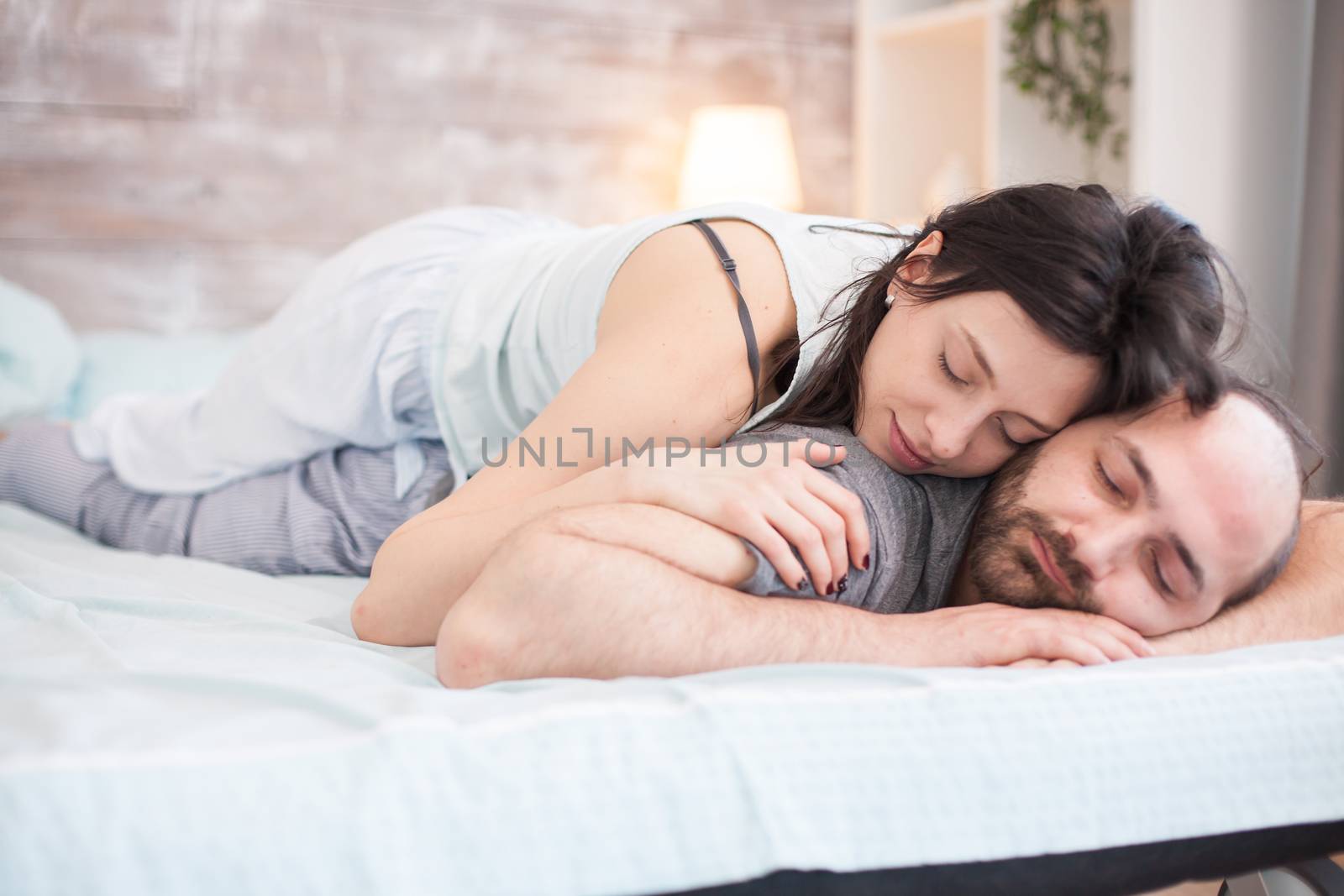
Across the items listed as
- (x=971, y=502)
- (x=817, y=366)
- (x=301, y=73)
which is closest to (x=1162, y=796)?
(x=971, y=502)

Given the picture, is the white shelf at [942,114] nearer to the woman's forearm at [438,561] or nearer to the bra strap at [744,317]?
the bra strap at [744,317]

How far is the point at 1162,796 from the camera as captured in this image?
2.41ft

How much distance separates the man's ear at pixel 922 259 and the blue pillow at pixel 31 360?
163 centimetres

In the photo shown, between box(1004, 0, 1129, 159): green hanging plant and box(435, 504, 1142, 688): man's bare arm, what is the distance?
83.4 inches

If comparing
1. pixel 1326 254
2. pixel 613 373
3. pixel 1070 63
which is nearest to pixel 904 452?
pixel 613 373

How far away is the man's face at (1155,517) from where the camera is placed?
0.94 metres

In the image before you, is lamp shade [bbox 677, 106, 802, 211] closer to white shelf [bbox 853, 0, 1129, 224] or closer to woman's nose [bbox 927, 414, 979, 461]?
white shelf [bbox 853, 0, 1129, 224]

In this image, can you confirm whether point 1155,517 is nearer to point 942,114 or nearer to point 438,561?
point 438,561

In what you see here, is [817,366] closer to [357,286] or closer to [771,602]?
[771,602]

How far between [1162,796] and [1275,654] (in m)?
0.20

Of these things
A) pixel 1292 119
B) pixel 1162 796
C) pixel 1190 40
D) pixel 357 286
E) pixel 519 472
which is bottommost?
pixel 1162 796

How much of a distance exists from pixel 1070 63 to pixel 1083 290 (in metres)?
2.07

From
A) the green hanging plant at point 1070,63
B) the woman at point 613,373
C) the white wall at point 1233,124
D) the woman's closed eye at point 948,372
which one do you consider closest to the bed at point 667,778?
the woman at point 613,373

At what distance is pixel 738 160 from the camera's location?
2.85 metres
